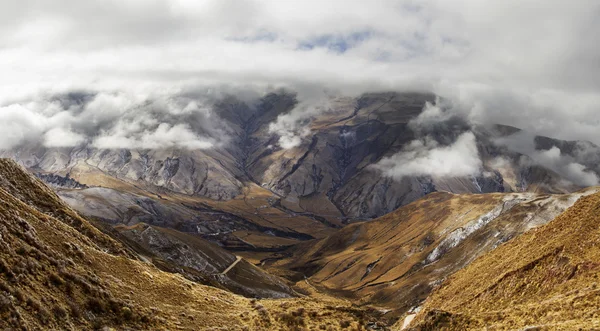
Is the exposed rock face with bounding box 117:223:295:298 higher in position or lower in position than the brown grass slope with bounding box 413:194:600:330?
lower

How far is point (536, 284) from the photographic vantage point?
53.0 m

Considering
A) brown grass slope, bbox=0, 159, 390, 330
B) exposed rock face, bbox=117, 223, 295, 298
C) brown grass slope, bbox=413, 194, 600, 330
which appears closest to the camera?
brown grass slope, bbox=0, 159, 390, 330

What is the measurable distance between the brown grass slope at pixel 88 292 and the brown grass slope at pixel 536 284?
14.3m

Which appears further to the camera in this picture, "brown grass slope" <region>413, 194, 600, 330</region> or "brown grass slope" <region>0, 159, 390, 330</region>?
"brown grass slope" <region>413, 194, 600, 330</region>

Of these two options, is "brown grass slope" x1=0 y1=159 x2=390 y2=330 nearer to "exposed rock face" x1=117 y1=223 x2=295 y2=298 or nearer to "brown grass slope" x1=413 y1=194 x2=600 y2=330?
"brown grass slope" x1=413 y1=194 x2=600 y2=330

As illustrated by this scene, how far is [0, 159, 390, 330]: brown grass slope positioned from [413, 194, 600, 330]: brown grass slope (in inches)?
562

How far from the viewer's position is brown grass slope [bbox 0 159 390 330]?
34188mm

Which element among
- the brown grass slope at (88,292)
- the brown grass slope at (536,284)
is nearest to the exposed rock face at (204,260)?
the brown grass slope at (88,292)

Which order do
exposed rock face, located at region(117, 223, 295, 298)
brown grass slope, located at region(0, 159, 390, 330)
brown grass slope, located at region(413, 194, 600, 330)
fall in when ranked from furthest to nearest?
exposed rock face, located at region(117, 223, 295, 298) → brown grass slope, located at region(413, 194, 600, 330) → brown grass slope, located at region(0, 159, 390, 330)

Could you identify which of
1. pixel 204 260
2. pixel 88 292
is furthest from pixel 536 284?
pixel 204 260

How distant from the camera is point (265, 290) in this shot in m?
173

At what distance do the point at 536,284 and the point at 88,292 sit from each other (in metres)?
45.2

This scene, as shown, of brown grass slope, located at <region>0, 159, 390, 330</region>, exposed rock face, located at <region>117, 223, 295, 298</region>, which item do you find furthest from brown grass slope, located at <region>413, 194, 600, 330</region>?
exposed rock face, located at <region>117, 223, 295, 298</region>

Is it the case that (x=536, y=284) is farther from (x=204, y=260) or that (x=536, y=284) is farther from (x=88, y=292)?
(x=204, y=260)
